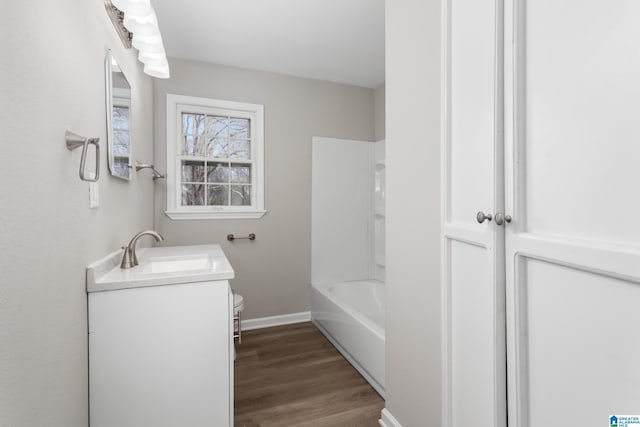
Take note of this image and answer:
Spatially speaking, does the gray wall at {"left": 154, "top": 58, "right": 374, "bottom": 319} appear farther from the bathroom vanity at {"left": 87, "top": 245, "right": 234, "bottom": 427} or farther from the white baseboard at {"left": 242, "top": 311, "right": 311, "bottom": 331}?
the bathroom vanity at {"left": 87, "top": 245, "right": 234, "bottom": 427}

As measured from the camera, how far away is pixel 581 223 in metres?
0.76

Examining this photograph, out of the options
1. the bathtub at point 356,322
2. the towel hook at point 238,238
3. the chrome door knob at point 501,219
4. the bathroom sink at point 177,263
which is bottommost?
the bathtub at point 356,322

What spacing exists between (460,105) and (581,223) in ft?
1.90

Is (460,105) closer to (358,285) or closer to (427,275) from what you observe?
(427,275)

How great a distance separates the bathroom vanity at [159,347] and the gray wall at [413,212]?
80 cm

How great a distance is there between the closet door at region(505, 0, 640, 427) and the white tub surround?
2.16 metres

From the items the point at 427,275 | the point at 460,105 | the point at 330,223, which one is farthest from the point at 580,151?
the point at 330,223

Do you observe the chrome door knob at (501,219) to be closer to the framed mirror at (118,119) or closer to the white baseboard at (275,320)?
the framed mirror at (118,119)

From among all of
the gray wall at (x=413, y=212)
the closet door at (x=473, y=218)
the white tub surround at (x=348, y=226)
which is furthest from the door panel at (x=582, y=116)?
the white tub surround at (x=348, y=226)

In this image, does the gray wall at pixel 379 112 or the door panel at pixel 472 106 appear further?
the gray wall at pixel 379 112

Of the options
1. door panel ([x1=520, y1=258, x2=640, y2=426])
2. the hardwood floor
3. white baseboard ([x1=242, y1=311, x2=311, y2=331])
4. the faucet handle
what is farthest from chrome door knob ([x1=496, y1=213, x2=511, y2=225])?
white baseboard ([x1=242, y1=311, x2=311, y2=331])

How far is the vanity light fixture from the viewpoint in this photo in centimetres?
133

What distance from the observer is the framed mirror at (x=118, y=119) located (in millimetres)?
1455

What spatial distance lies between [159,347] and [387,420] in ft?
3.91
